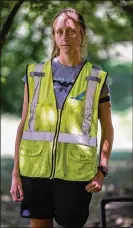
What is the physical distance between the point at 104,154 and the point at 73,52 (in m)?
0.49

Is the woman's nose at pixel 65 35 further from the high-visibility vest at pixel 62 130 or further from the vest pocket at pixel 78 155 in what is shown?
the vest pocket at pixel 78 155

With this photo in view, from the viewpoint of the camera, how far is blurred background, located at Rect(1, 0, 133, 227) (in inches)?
186

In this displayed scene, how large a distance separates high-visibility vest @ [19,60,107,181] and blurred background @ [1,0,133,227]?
2.10 feet

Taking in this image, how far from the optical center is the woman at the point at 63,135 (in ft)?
7.75

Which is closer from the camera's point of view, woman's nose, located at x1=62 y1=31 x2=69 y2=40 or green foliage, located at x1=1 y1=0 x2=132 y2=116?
woman's nose, located at x1=62 y1=31 x2=69 y2=40

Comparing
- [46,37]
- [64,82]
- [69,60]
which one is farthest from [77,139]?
[46,37]

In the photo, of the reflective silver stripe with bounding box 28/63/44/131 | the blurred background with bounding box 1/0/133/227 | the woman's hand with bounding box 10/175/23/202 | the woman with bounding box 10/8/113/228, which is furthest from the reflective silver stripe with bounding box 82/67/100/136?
the blurred background with bounding box 1/0/133/227

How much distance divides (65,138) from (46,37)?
5764mm

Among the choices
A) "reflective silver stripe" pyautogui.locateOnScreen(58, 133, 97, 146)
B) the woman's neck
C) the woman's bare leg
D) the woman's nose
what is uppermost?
the woman's nose

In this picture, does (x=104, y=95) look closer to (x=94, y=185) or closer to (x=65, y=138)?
(x=65, y=138)

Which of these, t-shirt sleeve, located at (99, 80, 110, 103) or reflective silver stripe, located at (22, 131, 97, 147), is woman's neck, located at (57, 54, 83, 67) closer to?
t-shirt sleeve, located at (99, 80, 110, 103)

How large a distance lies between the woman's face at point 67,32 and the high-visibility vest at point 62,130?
0.13 m

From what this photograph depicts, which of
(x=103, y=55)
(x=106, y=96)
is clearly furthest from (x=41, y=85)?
(x=103, y=55)

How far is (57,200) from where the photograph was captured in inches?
93.5
